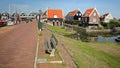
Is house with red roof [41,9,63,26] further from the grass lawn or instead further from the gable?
the grass lawn

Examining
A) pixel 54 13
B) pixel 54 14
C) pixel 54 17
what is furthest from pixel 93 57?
pixel 54 13

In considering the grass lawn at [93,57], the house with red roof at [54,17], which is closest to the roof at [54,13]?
the house with red roof at [54,17]

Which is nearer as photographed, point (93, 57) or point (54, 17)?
point (93, 57)

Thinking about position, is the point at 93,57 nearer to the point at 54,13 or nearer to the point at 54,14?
the point at 54,14

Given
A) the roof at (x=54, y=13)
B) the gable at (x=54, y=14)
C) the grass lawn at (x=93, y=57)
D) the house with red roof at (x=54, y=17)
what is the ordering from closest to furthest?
the grass lawn at (x=93, y=57), the house with red roof at (x=54, y=17), the gable at (x=54, y=14), the roof at (x=54, y=13)

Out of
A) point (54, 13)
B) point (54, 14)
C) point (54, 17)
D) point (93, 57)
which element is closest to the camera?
point (93, 57)

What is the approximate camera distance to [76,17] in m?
107

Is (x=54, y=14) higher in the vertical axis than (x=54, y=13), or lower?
lower

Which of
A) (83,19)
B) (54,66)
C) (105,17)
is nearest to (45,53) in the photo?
(54,66)

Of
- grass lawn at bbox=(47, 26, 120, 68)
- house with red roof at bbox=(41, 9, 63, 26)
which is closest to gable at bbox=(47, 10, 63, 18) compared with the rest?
house with red roof at bbox=(41, 9, 63, 26)

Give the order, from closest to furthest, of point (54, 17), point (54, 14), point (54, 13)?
point (54, 17) → point (54, 14) → point (54, 13)

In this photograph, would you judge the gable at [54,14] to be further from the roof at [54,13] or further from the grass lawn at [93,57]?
the grass lawn at [93,57]

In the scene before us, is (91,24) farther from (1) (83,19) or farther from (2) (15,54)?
(2) (15,54)

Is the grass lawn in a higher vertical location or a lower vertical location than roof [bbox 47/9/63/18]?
lower
